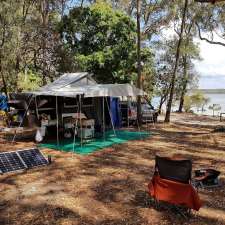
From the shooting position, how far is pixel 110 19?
19391mm

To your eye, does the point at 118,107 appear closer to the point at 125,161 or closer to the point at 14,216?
the point at 125,161

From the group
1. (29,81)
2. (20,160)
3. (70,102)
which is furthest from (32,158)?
(29,81)

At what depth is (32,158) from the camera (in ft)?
29.0

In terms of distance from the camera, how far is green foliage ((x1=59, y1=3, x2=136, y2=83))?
19.2 meters

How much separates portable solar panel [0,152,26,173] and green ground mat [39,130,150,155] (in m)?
2.23

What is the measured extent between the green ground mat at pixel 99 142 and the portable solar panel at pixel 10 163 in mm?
2226

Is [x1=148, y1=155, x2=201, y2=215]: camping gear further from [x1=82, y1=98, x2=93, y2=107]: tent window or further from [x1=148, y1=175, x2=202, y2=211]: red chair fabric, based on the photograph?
[x1=82, y1=98, x2=93, y2=107]: tent window

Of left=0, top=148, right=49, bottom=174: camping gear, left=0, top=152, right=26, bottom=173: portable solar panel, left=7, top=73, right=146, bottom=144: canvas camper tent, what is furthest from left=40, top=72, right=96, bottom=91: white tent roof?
left=0, top=152, right=26, bottom=173: portable solar panel

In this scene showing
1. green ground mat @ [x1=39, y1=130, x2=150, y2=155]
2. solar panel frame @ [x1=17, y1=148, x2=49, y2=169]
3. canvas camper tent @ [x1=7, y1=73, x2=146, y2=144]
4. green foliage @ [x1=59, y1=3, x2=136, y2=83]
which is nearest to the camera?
solar panel frame @ [x1=17, y1=148, x2=49, y2=169]

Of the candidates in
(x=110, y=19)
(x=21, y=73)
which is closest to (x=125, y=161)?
(x=110, y=19)

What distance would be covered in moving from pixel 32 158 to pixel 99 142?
3562 mm

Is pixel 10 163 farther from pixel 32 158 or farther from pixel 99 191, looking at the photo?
pixel 99 191

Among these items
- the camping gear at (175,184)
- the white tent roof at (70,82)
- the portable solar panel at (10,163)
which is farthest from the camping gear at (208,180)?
the white tent roof at (70,82)

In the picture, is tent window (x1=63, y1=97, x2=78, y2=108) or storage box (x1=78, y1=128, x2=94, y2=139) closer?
storage box (x1=78, y1=128, x2=94, y2=139)
